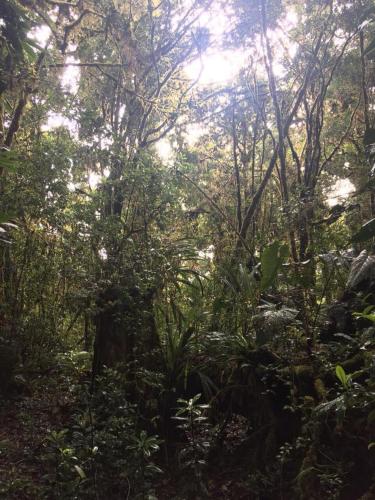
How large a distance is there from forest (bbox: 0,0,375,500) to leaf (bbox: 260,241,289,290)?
0.05ft

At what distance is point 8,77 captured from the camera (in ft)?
15.9

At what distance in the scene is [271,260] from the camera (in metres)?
4.30

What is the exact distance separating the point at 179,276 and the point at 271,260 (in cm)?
220

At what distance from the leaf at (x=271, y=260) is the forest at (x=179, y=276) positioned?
15mm

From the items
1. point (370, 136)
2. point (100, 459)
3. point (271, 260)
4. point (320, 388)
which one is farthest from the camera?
point (271, 260)

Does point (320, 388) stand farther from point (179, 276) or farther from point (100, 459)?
point (179, 276)

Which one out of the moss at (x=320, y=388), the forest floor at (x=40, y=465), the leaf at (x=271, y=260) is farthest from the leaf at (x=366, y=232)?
the forest floor at (x=40, y=465)

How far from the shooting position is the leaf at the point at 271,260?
4.28 meters

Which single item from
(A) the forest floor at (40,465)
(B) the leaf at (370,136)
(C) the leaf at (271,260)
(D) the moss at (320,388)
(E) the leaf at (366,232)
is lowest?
(A) the forest floor at (40,465)

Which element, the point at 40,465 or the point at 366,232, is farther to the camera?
the point at 40,465

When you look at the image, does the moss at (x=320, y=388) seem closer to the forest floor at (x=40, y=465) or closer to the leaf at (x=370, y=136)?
the forest floor at (x=40, y=465)

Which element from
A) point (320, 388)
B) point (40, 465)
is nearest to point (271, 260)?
point (320, 388)

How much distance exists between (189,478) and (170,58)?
7179mm

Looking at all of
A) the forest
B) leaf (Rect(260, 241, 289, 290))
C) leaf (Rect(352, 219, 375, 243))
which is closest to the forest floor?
the forest
